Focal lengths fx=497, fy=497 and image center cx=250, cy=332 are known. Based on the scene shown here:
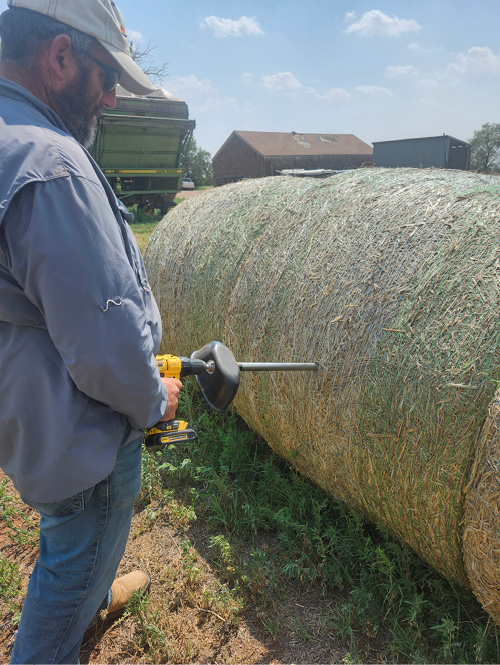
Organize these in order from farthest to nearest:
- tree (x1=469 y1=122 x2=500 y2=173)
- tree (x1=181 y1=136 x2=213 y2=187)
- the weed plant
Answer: tree (x1=181 y1=136 x2=213 y2=187), tree (x1=469 y1=122 x2=500 y2=173), the weed plant

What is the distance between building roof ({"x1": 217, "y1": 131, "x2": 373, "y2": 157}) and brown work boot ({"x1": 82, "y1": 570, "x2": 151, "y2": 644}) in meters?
38.6

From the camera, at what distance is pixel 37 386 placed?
1636 mm

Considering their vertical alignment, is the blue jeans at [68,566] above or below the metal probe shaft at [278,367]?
below

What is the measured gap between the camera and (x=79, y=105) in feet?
6.04

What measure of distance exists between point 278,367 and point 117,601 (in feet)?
4.90

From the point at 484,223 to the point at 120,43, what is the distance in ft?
5.93

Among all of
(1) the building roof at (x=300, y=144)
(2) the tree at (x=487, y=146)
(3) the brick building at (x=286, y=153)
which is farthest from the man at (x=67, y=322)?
(1) the building roof at (x=300, y=144)

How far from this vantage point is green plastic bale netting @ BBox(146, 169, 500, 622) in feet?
6.98

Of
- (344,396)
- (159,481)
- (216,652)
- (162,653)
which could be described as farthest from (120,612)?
(344,396)

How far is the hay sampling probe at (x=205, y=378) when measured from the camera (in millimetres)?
2111

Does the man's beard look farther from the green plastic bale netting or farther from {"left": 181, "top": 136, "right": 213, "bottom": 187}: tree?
{"left": 181, "top": 136, "right": 213, "bottom": 187}: tree

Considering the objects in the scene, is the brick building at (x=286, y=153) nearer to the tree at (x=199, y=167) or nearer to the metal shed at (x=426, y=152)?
the metal shed at (x=426, y=152)

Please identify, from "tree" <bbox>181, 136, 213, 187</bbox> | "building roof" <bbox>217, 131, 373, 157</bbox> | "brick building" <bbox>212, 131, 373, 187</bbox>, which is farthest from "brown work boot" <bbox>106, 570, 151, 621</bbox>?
"tree" <bbox>181, 136, 213, 187</bbox>

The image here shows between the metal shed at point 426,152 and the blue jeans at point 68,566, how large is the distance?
821 inches
